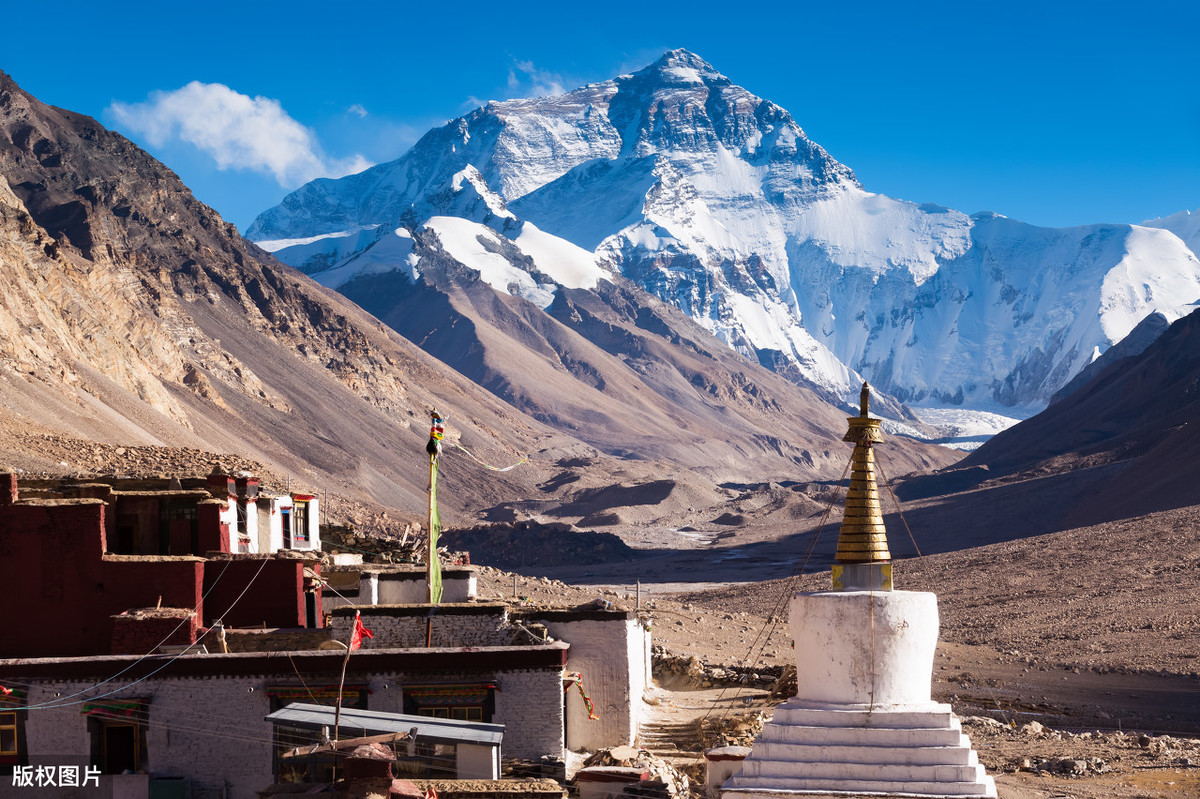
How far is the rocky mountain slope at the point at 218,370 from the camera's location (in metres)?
85.1

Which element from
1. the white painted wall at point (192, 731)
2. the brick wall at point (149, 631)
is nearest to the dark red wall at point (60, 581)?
the brick wall at point (149, 631)

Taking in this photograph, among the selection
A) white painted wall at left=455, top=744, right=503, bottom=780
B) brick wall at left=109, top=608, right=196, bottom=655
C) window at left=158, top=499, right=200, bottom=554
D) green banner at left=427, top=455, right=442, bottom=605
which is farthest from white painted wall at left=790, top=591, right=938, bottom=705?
window at left=158, top=499, right=200, bottom=554

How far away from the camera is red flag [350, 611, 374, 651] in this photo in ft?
61.5

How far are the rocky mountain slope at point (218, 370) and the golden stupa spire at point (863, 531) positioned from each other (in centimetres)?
5254

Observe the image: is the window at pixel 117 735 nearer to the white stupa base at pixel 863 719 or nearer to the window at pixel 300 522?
the white stupa base at pixel 863 719

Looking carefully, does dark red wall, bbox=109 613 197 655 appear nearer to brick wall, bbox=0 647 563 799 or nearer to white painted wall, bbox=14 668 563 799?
brick wall, bbox=0 647 563 799

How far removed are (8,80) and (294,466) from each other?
60.0 meters

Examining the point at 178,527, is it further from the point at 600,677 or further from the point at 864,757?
the point at 864,757

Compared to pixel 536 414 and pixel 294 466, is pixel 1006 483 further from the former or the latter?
pixel 536 414

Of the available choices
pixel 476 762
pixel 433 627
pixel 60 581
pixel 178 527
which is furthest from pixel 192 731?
pixel 178 527

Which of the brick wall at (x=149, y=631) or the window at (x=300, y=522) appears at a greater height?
the window at (x=300, y=522)

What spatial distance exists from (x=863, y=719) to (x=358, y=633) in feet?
28.1

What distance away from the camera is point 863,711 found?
43.3 ft

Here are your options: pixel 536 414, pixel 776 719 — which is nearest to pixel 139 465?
pixel 776 719
